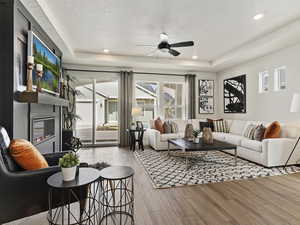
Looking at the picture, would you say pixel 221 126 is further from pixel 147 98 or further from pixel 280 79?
pixel 147 98

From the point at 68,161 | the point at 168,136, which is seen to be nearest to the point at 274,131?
the point at 168,136

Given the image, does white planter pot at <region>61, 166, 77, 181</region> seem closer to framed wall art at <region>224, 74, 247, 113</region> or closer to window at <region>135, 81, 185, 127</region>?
window at <region>135, 81, 185, 127</region>

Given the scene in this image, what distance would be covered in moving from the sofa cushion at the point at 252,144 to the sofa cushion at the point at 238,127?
100cm

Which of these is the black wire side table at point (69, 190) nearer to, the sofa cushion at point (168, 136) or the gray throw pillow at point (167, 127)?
the sofa cushion at point (168, 136)

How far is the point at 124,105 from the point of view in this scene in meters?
5.75

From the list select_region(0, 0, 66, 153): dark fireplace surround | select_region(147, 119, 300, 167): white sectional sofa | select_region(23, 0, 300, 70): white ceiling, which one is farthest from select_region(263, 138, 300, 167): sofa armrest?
select_region(0, 0, 66, 153): dark fireplace surround

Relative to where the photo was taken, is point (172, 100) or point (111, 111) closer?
point (111, 111)

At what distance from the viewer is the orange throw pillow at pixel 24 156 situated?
65.9 inches

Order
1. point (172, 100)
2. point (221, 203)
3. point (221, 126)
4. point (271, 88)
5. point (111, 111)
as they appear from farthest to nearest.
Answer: point (172, 100) < point (111, 111) < point (221, 126) < point (271, 88) < point (221, 203)

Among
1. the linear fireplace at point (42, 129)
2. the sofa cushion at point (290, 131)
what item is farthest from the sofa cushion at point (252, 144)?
the linear fireplace at point (42, 129)

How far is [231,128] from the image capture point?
5.45 m

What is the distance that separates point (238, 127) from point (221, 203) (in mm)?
3481

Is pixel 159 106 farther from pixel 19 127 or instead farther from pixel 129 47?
pixel 19 127

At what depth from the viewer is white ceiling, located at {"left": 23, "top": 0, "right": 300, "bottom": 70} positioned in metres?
2.74
